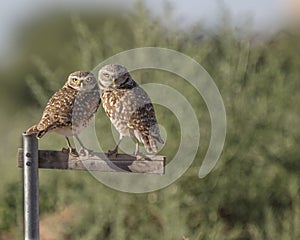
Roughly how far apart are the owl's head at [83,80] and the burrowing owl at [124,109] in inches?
2.1

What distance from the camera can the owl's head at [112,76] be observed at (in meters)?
5.28

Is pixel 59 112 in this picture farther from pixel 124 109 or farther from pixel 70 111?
pixel 124 109

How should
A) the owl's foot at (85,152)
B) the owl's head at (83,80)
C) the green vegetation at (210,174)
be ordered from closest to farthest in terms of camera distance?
the owl's foot at (85,152) → the owl's head at (83,80) → the green vegetation at (210,174)

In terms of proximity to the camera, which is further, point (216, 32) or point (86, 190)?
point (216, 32)

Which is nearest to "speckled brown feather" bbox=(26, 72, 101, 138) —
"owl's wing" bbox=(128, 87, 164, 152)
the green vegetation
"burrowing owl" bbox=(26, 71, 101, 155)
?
"burrowing owl" bbox=(26, 71, 101, 155)

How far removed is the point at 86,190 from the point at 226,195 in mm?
1235

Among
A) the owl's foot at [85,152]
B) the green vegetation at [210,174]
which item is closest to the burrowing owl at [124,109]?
the owl's foot at [85,152]

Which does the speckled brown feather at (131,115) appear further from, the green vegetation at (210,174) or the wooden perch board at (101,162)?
the green vegetation at (210,174)

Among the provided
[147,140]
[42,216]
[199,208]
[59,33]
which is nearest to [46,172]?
[42,216]

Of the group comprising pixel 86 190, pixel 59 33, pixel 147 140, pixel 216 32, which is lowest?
pixel 147 140

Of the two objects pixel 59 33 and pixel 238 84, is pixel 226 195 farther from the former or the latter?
Answer: pixel 59 33

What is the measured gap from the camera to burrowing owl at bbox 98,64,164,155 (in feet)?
17.4

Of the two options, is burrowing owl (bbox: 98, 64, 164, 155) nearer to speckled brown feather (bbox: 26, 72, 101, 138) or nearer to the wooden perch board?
speckled brown feather (bbox: 26, 72, 101, 138)

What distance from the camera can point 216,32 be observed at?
9.48 metres
